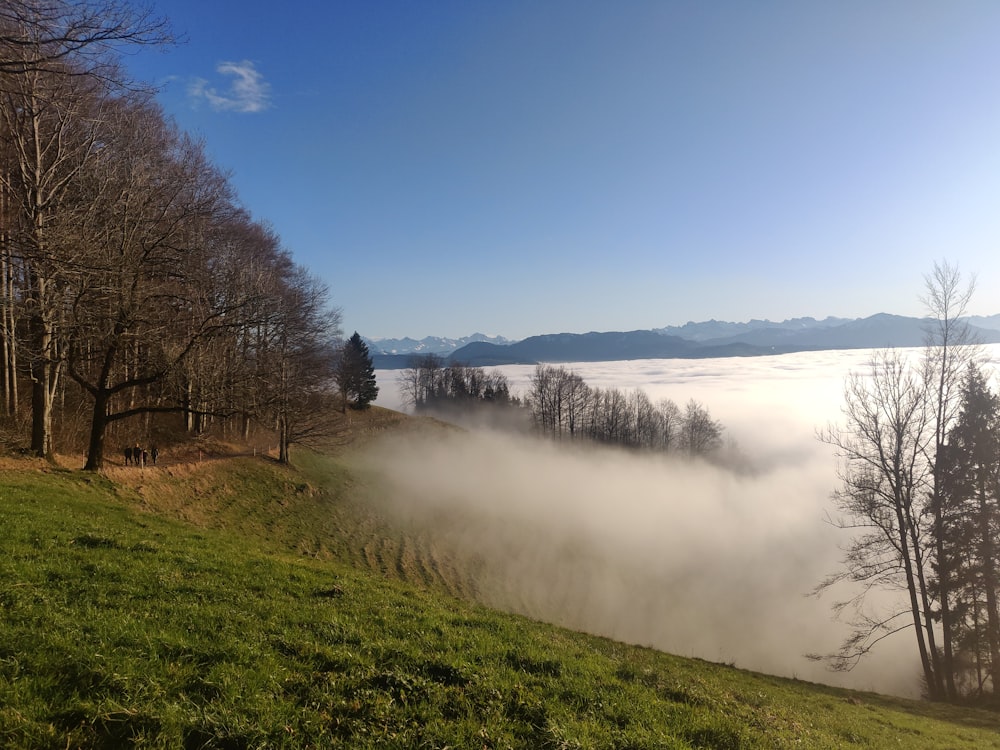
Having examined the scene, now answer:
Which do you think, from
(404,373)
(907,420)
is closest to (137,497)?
(907,420)

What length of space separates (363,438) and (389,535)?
34.9m

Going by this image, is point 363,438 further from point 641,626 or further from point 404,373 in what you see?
point 404,373

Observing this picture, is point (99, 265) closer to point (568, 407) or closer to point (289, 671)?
point (289, 671)

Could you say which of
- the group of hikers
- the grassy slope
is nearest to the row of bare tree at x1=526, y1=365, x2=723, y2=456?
the group of hikers

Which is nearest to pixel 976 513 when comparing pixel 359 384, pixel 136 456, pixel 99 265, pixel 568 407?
pixel 99 265

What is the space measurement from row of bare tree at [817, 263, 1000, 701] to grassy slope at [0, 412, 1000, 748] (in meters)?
8.96

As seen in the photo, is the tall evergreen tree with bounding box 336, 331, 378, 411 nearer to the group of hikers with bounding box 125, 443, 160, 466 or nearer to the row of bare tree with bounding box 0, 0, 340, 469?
the row of bare tree with bounding box 0, 0, 340, 469

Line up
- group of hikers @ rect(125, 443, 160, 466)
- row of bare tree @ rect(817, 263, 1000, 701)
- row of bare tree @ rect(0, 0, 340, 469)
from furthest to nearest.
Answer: group of hikers @ rect(125, 443, 160, 466)
row of bare tree @ rect(817, 263, 1000, 701)
row of bare tree @ rect(0, 0, 340, 469)

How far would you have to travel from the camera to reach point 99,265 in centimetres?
1352

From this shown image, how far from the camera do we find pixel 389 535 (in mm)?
31797

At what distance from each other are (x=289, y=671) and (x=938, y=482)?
27192mm

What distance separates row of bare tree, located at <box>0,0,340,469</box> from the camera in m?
13.0

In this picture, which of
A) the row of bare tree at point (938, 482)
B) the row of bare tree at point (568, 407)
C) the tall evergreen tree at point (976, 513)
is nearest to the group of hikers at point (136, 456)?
the row of bare tree at point (938, 482)

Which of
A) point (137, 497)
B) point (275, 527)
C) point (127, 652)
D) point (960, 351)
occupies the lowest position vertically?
point (275, 527)
